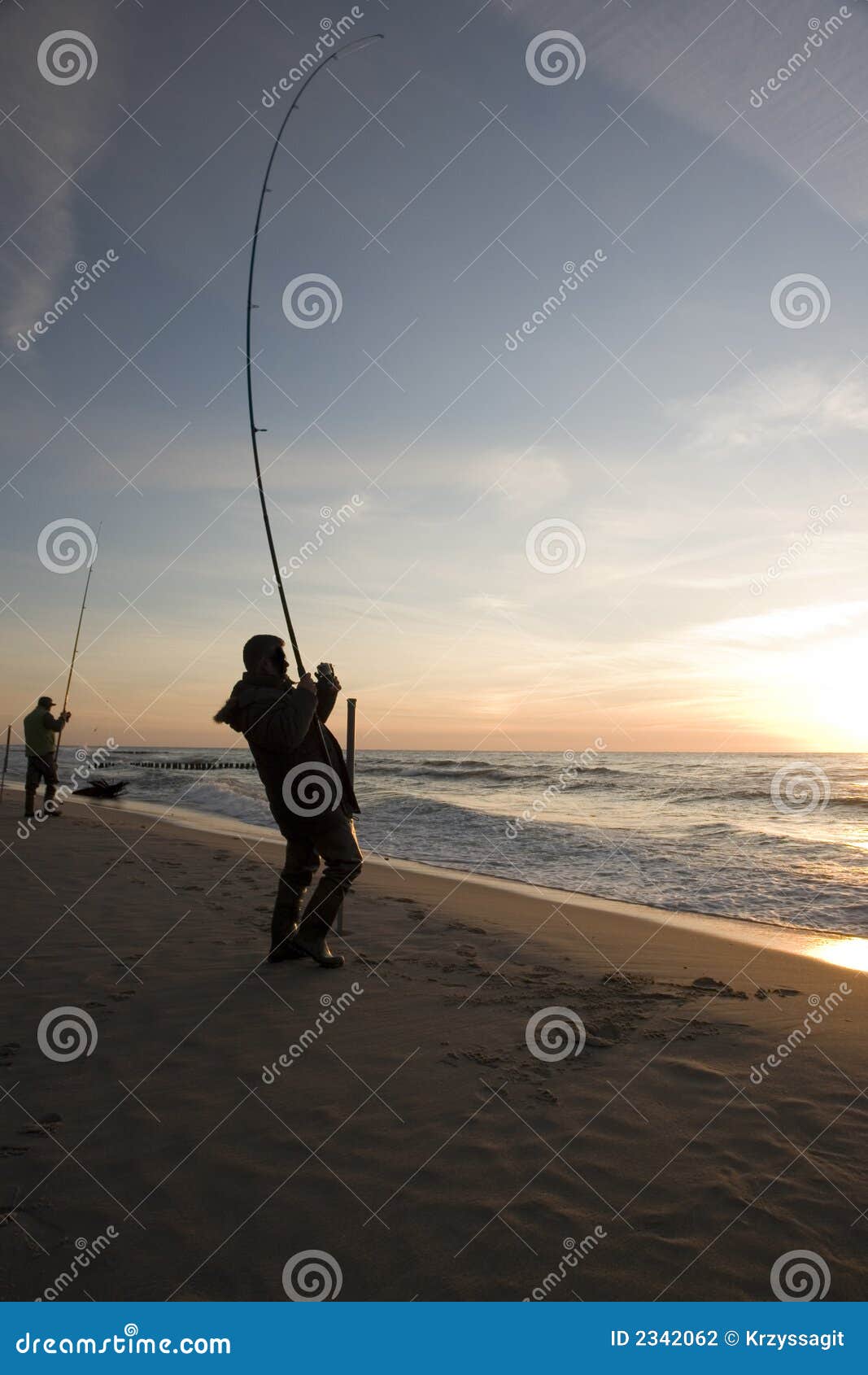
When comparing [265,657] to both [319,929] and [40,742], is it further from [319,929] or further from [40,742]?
[40,742]

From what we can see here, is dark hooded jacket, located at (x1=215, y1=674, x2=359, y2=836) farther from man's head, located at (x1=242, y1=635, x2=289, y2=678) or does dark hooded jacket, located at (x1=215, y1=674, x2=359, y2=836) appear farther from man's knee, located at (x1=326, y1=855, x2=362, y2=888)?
man's knee, located at (x1=326, y1=855, x2=362, y2=888)

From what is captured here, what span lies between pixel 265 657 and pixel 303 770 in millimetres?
778

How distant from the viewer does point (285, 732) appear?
4.91 metres

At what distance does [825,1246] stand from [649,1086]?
3.94 ft

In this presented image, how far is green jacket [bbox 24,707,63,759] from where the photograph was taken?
1340 cm

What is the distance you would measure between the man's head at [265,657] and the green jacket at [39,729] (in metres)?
9.85

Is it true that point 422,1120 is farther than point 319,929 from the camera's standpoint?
No

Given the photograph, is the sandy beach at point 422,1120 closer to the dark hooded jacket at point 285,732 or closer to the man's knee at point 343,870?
the man's knee at point 343,870

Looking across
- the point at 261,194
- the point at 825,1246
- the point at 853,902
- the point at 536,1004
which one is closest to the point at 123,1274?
the point at 825,1246

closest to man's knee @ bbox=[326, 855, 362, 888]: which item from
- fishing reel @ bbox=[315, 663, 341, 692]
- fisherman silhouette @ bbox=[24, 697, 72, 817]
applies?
fishing reel @ bbox=[315, 663, 341, 692]

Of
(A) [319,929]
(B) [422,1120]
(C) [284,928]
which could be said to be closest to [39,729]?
(C) [284,928]

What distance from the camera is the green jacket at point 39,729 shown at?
13398mm

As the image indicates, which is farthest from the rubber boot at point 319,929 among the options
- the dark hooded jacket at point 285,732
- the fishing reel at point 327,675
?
the fishing reel at point 327,675

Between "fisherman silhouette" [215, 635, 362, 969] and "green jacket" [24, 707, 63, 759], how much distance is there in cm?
965
